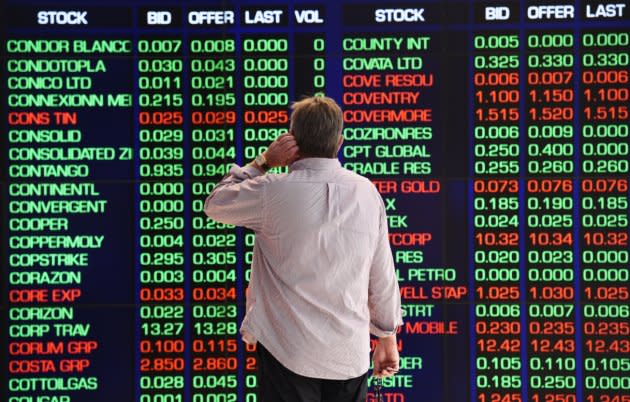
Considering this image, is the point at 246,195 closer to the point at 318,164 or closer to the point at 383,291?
the point at 318,164

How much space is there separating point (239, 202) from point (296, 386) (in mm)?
612

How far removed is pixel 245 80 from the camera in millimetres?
3734

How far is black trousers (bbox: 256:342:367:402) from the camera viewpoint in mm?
2223

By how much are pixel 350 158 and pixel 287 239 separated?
5.19 feet

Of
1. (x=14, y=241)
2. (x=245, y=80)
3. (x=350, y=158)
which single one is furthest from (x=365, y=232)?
(x=14, y=241)

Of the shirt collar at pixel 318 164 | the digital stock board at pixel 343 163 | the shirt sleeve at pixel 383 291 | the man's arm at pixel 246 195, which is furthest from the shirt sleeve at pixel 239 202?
the digital stock board at pixel 343 163

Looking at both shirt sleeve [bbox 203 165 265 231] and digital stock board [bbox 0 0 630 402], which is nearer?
shirt sleeve [bbox 203 165 265 231]

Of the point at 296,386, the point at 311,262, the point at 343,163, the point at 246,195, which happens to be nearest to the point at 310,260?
the point at 311,262

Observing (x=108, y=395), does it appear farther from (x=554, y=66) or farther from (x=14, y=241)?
(x=554, y=66)

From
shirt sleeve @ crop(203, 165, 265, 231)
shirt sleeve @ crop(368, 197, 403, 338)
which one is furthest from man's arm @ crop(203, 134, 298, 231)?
shirt sleeve @ crop(368, 197, 403, 338)

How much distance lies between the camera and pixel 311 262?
2.19m

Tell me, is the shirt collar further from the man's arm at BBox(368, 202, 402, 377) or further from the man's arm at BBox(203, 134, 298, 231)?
the man's arm at BBox(368, 202, 402, 377)

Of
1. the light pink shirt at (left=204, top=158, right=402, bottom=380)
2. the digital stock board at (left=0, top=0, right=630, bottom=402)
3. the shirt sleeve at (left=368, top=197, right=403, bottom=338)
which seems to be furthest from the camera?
the digital stock board at (left=0, top=0, right=630, bottom=402)

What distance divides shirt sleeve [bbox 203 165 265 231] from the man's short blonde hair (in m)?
0.20
